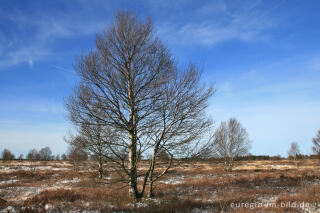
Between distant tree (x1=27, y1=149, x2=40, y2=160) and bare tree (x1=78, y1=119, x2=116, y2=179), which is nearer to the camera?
bare tree (x1=78, y1=119, x2=116, y2=179)

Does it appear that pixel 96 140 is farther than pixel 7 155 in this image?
No

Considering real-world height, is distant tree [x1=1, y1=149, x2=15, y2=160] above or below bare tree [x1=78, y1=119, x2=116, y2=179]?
below

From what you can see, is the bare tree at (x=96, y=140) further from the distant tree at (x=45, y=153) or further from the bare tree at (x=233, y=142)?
the distant tree at (x=45, y=153)

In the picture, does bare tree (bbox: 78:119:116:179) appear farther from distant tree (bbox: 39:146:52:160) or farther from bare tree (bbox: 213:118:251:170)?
distant tree (bbox: 39:146:52:160)

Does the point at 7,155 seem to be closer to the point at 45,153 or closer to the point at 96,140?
the point at 45,153

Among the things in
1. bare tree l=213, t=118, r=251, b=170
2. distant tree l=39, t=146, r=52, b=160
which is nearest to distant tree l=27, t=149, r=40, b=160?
distant tree l=39, t=146, r=52, b=160

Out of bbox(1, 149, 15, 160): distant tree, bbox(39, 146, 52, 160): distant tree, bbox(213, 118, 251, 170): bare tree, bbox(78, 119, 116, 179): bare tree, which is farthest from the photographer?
bbox(39, 146, 52, 160): distant tree

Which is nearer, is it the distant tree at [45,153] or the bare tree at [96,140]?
the bare tree at [96,140]

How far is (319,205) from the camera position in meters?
7.70

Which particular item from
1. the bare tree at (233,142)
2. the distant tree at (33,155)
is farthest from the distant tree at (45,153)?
the bare tree at (233,142)

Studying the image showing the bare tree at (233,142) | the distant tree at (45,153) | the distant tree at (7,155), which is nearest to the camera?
the bare tree at (233,142)

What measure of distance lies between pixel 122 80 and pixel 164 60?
6.40ft

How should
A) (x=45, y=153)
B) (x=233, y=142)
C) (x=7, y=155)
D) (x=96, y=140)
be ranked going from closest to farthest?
(x=96, y=140) → (x=233, y=142) → (x=7, y=155) → (x=45, y=153)

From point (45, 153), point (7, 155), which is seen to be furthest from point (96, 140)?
point (45, 153)
